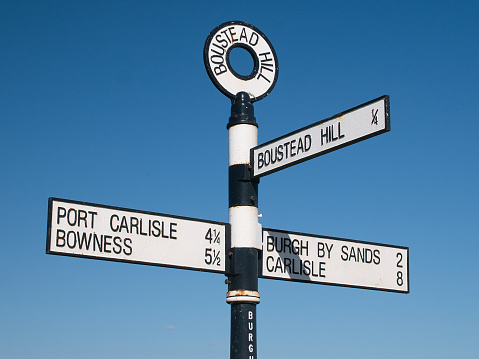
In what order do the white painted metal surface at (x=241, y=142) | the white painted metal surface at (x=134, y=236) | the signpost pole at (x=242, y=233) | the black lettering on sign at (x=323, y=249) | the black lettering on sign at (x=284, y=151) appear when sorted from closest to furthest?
1. the white painted metal surface at (x=134, y=236)
2. the black lettering on sign at (x=284, y=151)
3. the signpost pole at (x=242, y=233)
4. the white painted metal surface at (x=241, y=142)
5. the black lettering on sign at (x=323, y=249)

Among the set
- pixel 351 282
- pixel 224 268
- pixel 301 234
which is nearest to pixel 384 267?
pixel 351 282

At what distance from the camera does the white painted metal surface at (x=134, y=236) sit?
587 centimetres

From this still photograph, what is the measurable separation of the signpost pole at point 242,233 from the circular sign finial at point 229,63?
0.52 ft

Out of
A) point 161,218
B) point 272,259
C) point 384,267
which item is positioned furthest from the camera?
point 384,267

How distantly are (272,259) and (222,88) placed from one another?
1.49m

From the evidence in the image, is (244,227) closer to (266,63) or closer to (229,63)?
(229,63)

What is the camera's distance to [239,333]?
20.6 feet

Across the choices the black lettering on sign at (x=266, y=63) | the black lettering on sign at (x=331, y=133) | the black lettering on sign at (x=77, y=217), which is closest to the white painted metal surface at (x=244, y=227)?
the black lettering on sign at (x=331, y=133)

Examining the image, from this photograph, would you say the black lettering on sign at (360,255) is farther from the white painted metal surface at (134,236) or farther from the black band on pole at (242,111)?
the black band on pole at (242,111)

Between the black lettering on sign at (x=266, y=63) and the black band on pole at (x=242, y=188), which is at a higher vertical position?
the black lettering on sign at (x=266, y=63)

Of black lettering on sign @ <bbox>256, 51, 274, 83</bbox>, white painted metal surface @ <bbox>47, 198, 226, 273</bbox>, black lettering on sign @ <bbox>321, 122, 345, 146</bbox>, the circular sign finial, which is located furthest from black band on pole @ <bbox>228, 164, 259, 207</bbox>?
black lettering on sign @ <bbox>256, 51, 274, 83</bbox>

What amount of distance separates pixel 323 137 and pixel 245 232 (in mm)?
1025

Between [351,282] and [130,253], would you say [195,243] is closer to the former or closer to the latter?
[130,253]

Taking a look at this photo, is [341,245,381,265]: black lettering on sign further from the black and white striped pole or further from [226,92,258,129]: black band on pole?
[226,92,258,129]: black band on pole
